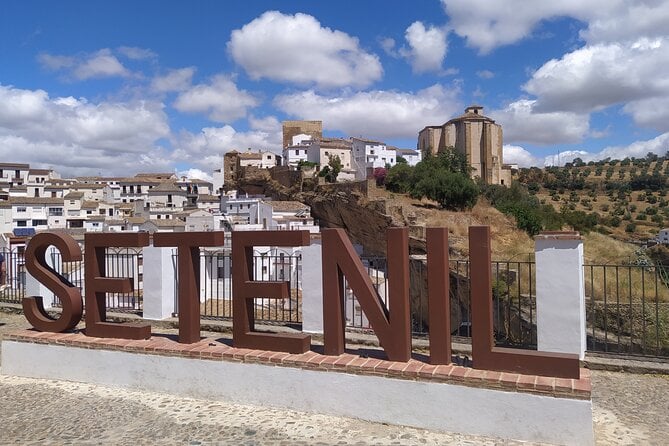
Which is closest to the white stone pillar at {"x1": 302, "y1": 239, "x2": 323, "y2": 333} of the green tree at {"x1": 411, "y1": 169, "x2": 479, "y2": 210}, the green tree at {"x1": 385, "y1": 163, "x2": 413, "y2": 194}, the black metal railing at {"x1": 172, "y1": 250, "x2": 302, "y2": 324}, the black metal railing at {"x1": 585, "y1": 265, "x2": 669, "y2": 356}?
the black metal railing at {"x1": 172, "y1": 250, "x2": 302, "y2": 324}

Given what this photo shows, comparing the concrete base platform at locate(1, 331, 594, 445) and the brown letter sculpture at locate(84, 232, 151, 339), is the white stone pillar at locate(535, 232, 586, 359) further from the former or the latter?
the brown letter sculpture at locate(84, 232, 151, 339)

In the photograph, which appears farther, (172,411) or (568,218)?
(568,218)

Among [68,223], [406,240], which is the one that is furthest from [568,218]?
[68,223]

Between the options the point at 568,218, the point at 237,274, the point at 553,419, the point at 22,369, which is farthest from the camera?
the point at 568,218

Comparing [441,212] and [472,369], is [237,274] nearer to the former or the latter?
[472,369]

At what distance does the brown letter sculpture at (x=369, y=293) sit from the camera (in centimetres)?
570

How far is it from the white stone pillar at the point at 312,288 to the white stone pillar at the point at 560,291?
3604 mm

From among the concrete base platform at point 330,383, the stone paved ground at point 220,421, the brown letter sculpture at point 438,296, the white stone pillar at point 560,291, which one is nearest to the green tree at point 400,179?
the white stone pillar at point 560,291

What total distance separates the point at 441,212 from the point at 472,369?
3497 cm

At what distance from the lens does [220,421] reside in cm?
562

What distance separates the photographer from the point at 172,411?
596 cm

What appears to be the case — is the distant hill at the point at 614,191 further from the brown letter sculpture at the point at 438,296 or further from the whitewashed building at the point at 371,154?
the brown letter sculpture at the point at 438,296

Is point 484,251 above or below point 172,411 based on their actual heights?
above

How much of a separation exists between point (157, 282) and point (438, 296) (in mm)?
6841
